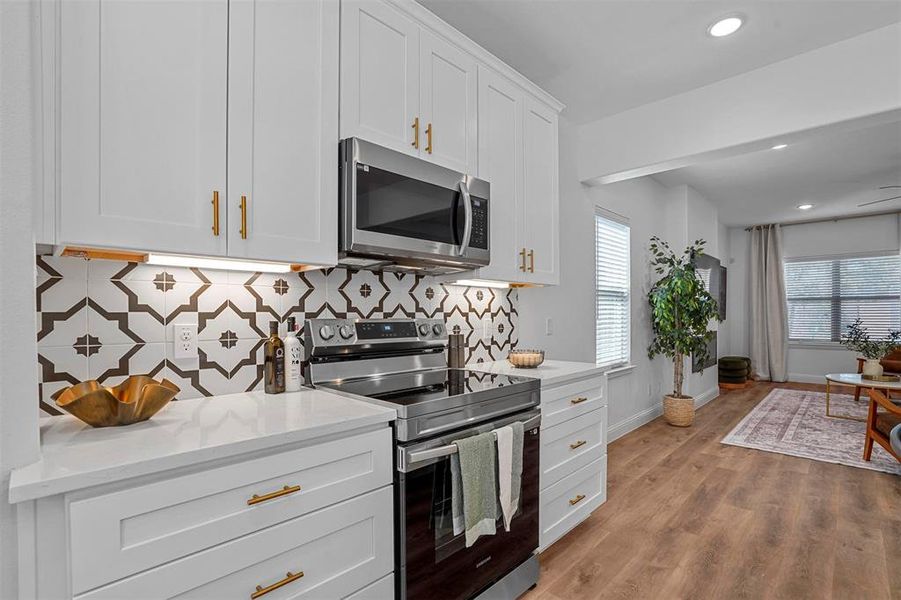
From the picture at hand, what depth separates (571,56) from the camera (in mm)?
2691

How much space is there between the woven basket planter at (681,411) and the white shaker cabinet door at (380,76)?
13.8 feet

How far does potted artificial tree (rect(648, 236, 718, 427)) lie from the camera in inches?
186

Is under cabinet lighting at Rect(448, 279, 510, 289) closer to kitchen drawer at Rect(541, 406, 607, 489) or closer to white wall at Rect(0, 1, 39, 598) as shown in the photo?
kitchen drawer at Rect(541, 406, 607, 489)

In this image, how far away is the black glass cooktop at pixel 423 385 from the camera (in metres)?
1.81

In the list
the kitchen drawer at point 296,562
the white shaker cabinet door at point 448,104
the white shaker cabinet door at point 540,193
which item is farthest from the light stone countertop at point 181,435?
the white shaker cabinet door at point 540,193

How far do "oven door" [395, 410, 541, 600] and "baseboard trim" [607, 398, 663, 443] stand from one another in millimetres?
2637

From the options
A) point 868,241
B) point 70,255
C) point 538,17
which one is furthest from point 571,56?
point 868,241

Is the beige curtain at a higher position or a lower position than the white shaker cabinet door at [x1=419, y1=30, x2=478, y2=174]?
lower

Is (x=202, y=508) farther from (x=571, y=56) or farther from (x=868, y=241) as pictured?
(x=868, y=241)

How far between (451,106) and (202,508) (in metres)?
1.89

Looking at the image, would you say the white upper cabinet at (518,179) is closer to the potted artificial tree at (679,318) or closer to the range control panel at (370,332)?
the range control panel at (370,332)

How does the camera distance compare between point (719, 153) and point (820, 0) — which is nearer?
point (820, 0)

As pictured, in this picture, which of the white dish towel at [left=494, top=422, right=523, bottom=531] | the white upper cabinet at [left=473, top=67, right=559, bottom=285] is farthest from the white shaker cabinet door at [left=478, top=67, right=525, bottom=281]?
the white dish towel at [left=494, top=422, right=523, bottom=531]

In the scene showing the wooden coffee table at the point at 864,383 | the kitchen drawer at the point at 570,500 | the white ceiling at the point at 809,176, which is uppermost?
the white ceiling at the point at 809,176
